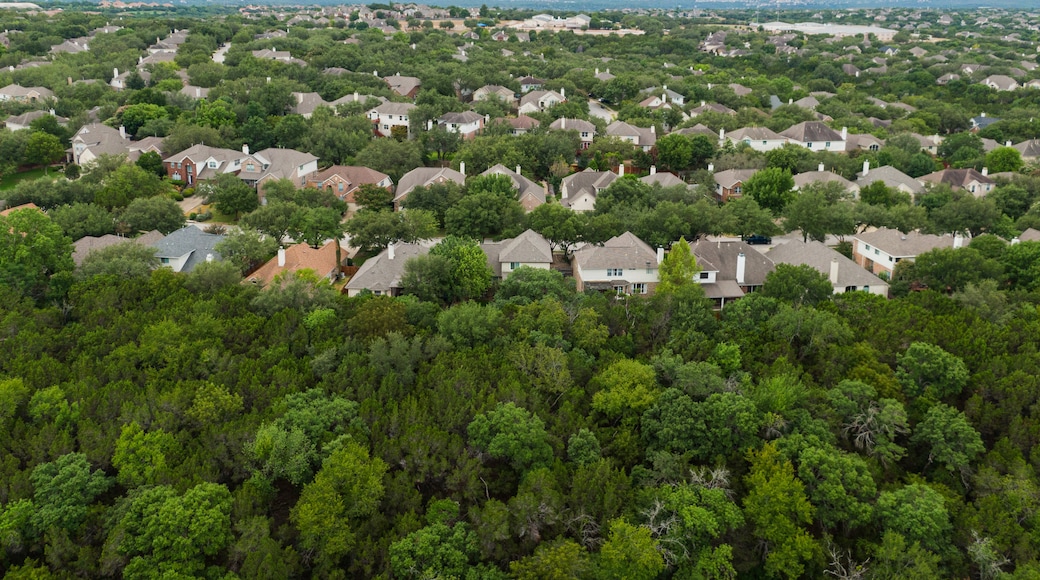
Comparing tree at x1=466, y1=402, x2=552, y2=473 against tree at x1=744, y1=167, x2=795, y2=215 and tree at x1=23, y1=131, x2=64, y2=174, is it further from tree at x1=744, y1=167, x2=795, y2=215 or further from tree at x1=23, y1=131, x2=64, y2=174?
tree at x1=23, y1=131, x2=64, y2=174

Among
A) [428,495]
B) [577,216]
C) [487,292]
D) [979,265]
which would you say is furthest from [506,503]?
[979,265]

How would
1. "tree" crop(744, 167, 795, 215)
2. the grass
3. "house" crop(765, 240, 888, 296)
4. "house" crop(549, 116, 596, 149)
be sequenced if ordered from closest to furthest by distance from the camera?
"house" crop(765, 240, 888, 296) < "tree" crop(744, 167, 795, 215) < the grass < "house" crop(549, 116, 596, 149)

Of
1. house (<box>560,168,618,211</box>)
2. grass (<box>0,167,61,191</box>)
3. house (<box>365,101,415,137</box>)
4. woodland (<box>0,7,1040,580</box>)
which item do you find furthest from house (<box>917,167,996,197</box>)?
grass (<box>0,167,61,191</box>)

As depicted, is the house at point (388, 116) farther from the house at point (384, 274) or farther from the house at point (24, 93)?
the house at point (384, 274)

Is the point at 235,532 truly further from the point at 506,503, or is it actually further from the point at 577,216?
the point at 577,216

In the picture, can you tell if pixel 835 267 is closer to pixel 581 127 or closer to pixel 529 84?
pixel 581 127

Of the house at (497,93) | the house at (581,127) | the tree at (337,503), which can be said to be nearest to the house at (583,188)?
the house at (581,127)

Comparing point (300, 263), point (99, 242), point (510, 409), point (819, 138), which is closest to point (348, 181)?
point (300, 263)
